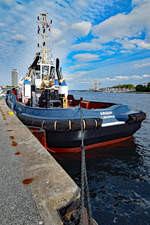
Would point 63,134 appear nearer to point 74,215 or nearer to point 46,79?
point 74,215

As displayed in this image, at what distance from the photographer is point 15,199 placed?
1.93m

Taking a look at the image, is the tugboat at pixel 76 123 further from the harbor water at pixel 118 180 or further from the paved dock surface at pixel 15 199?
the paved dock surface at pixel 15 199

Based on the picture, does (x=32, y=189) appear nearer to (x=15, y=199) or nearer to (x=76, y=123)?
(x=15, y=199)

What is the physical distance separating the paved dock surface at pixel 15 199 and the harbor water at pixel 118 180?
2.17 meters

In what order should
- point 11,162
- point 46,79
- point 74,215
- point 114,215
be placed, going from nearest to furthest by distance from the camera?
1. point 74,215
2. point 11,162
3. point 114,215
4. point 46,79

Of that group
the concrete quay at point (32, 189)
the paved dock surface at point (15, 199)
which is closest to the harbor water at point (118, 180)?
the concrete quay at point (32, 189)

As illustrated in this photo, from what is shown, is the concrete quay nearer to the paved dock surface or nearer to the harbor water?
the paved dock surface

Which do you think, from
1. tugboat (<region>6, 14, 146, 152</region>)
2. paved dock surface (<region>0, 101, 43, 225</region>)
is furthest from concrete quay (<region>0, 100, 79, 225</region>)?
tugboat (<region>6, 14, 146, 152</region>)

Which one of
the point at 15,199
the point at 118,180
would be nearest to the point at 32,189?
the point at 15,199

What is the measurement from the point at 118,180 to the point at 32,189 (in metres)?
3.57

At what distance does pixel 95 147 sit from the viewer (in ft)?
22.2

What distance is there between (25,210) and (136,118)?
626 centimetres

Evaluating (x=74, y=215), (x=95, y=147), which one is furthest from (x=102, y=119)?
(x=74, y=215)

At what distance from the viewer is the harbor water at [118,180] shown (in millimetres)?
3412
